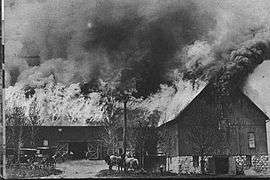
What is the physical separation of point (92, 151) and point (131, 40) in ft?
8.34

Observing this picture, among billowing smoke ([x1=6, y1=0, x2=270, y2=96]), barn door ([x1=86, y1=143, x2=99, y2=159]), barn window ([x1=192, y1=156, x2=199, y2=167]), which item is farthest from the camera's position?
billowing smoke ([x1=6, y1=0, x2=270, y2=96])

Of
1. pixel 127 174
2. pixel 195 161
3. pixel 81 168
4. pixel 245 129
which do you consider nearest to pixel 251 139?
pixel 245 129

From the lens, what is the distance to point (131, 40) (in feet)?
48.9

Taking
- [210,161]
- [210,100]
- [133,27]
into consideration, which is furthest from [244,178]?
[133,27]

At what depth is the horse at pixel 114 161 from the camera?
48.2 ft

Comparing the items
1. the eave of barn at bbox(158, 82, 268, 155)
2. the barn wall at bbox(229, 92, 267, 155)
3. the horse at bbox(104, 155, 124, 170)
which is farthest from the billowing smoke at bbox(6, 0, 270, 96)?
the horse at bbox(104, 155, 124, 170)

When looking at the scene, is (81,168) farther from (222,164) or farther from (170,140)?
(222,164)

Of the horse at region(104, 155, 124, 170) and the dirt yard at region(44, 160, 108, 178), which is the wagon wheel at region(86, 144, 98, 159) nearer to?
the dirt yard at region(44, 160, 108, 178)

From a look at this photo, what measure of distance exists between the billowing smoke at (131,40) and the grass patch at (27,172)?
1.90 metres

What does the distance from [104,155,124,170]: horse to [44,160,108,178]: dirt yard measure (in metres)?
0.09

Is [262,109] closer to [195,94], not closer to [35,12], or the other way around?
[195,94]

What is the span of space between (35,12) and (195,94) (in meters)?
3.91

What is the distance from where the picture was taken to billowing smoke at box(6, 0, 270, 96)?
585 inches

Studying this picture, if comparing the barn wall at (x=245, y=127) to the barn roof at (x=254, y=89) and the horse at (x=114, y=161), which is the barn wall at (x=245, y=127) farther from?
the horse at (x=114, y=161)
